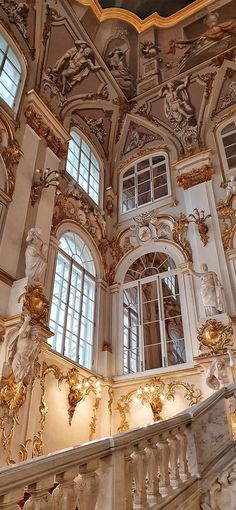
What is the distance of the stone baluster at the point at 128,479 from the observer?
2.68 m

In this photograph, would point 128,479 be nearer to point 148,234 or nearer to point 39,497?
point 39,497

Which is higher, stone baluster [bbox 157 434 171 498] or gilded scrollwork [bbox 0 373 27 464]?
gilded scrollwork [bbox 0 373 27 464]

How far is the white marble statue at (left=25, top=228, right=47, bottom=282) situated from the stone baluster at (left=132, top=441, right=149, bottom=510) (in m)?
4.46

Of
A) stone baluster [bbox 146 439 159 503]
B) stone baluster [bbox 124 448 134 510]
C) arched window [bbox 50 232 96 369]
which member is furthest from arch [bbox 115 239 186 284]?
stone baluster [bbox 124 448 134 510]

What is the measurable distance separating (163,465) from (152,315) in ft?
21.2

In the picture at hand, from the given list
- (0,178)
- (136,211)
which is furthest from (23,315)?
(136,211)

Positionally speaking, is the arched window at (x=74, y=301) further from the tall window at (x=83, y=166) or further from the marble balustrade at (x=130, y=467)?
the marble balustrade at (x=130, y=467)

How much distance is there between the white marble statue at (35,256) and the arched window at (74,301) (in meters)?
1.34

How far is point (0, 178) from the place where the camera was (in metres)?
7.67

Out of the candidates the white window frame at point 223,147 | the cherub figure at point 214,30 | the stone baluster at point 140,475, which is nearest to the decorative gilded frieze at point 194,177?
the white window frame at point 223,147

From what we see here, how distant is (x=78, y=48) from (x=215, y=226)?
647 cm

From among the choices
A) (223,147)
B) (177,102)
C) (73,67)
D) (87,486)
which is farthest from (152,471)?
(177,102)

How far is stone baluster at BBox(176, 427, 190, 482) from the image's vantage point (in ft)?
11.4

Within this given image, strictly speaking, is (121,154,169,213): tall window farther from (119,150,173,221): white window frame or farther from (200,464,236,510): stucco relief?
(200,464,236,510): stucco relief
